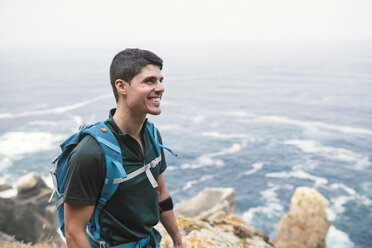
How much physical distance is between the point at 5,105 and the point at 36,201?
72.6 meters

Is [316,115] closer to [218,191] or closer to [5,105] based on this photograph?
[218,191]

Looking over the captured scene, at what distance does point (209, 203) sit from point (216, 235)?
2610cm

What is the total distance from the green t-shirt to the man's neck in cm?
7

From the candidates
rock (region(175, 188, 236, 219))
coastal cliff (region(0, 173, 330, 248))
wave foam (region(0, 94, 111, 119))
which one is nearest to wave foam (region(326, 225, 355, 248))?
coastal cliff (region(0, 173, 330, 248))

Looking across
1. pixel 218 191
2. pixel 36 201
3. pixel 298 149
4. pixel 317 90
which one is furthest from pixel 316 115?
pixel 36 201

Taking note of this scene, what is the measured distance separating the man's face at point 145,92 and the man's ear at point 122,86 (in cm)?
4

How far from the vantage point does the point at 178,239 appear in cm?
414

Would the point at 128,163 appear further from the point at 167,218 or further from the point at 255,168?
the point at 255,168

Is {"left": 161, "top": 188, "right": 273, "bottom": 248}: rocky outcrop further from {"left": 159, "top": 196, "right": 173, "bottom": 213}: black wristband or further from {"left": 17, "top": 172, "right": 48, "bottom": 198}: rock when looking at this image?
{"left": 17, "top": 172, "right": 48, "bottom": 198}: rock

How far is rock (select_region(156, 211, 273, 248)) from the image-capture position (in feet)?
21.1

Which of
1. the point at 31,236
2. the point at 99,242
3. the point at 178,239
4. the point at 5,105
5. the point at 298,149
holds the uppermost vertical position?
the point at 99,242

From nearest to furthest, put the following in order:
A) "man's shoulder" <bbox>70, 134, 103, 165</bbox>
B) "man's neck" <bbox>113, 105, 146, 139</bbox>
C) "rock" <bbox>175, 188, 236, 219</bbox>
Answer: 1. "man's shoulder" <bbox>70, 134, 103, 165</bbox>
2. "man's neck" <bbox>113, 105, 146, 139</bbox>
3. "rock" <bbox>175, 188, 236, 219</bbox>

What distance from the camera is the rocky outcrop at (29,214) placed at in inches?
851

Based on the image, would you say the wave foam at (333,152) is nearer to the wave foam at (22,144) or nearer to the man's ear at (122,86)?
the wave foam at (22,144)
